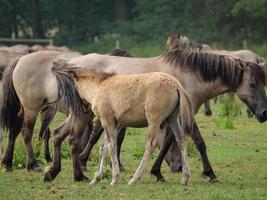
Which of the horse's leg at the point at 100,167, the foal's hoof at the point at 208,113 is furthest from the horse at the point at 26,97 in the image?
the foal's hoof at the point at 208,113

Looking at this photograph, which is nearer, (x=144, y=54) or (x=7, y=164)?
(x=7, y=164)

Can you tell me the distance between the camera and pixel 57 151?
11852 mm

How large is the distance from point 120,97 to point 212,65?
74.2 inches

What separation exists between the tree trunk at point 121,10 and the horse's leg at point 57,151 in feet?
139

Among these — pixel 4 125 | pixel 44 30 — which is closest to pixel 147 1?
pixel 44 30

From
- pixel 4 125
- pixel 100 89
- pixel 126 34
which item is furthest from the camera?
pixel 126 34

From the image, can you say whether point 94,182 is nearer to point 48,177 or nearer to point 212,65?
point 48,177

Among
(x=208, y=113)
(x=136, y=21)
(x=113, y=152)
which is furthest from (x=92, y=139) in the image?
(x=136, y=21)

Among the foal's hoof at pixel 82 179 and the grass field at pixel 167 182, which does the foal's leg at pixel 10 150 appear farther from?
the foal's hoof at pixel 82 179

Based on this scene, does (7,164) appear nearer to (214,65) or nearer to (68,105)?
(68,105)

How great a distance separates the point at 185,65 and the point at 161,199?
2.97 meters

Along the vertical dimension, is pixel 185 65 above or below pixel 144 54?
above

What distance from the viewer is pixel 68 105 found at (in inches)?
472

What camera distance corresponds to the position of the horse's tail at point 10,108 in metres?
13.4
